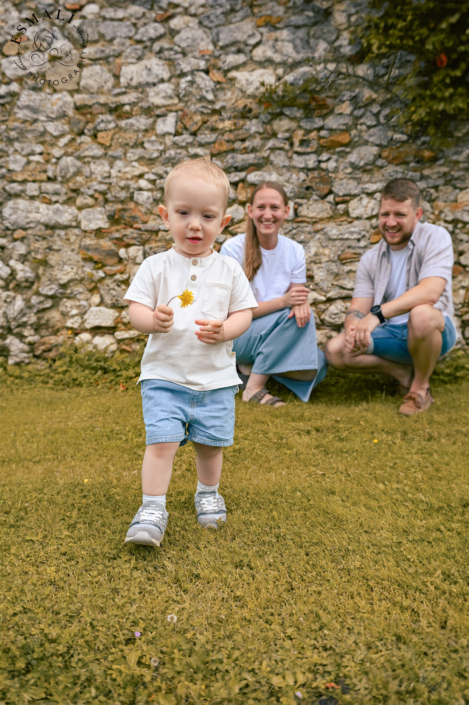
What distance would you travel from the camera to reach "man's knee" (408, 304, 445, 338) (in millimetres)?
3902


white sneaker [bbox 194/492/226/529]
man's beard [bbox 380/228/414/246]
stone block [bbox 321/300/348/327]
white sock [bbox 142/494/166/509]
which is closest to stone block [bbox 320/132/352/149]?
man's beard [bbox 380/228/414/246]

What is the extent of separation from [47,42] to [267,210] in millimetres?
2987

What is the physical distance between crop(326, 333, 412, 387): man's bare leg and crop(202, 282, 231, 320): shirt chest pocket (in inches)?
91.8

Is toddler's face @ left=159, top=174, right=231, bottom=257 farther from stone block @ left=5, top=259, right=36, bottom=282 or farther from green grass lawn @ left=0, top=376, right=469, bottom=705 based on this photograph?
stone block @ left=5, top=259, right=36, bottom=282

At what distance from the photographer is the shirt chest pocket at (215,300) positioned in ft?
7.06

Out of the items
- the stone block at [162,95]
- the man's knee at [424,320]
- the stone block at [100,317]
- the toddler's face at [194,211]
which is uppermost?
the stone block at [162,95]

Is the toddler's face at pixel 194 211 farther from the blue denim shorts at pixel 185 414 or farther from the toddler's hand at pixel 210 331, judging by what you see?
the blue denim shorts at pixel 185 414

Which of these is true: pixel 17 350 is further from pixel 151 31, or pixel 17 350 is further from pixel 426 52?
pixel 426 52

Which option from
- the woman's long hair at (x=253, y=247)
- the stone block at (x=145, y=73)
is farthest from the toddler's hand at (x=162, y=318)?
the stone block at (x=145, y=73)

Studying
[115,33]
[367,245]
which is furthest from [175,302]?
[115,33]

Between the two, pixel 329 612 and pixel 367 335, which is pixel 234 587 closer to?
pixel 329 612

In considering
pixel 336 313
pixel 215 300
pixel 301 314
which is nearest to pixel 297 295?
pixel 301 314

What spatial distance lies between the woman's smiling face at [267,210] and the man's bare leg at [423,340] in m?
1.31

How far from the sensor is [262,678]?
4.83 feet
